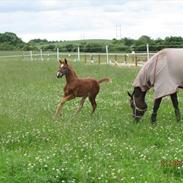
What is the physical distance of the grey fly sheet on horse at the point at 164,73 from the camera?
44.3 feet

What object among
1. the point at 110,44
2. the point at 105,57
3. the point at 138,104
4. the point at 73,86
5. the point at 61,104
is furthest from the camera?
the point at 110,44

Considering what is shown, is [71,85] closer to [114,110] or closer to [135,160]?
[114,110]

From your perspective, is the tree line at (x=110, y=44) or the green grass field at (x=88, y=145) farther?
the tree line at (x=110, y=44)

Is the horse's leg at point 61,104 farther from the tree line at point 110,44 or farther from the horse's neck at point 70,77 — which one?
the tree line at point 110,44

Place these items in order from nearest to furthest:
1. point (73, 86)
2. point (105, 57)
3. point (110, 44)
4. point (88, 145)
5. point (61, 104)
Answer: point (88, 145) → point (61, 104) → point (73, 86) → point (105, 57) → point (110, 44)

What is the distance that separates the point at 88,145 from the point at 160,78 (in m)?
3.87

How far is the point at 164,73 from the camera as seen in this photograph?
13594 mm

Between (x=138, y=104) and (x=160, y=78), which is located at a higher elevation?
(x=160, y=78)

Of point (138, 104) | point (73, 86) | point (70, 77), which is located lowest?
point (138, 104)

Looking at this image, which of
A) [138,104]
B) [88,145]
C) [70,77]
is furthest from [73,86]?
[88,145]

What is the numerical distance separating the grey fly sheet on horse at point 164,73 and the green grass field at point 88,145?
885mm

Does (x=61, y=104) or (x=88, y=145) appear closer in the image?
(x=88, y=145)

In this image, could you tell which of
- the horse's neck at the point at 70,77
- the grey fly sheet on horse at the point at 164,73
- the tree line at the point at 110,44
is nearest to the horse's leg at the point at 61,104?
the horse's neck at the point at 70,77

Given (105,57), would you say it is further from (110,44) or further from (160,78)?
(160,78)
